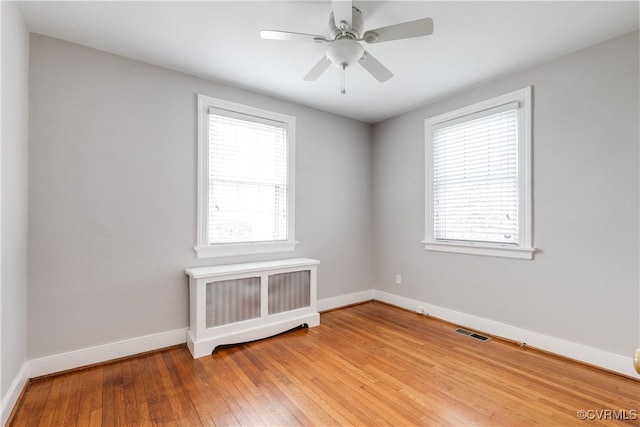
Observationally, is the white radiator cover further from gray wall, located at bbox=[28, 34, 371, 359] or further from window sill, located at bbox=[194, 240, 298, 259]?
gray wall, located at bbox=[28, 34, 371, 359]

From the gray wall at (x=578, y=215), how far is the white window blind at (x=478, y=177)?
203mm

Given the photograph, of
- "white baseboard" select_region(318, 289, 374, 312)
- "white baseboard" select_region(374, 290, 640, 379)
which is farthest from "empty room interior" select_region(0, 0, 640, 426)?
"white baseboard" select_region(318, 289, 374, 312)

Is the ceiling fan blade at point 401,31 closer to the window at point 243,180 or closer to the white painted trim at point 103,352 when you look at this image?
the window at point 243,180

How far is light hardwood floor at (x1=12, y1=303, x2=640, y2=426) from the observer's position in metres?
1.85

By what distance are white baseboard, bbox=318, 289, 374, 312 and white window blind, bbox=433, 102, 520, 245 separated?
1390 millimetres

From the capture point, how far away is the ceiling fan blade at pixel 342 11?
1.70 metres

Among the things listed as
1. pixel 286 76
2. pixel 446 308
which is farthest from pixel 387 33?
pixel 446 308

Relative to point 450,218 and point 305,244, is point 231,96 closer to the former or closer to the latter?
point 305,244

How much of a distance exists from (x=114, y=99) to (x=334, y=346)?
3001 mm

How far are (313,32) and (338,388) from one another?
8.75 feet

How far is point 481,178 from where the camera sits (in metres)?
3.23

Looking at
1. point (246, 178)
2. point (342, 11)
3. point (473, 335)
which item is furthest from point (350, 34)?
point (473, 335)

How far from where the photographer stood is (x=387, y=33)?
1.88 m

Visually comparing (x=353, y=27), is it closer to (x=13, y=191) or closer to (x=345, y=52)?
(x=345, y=52)
